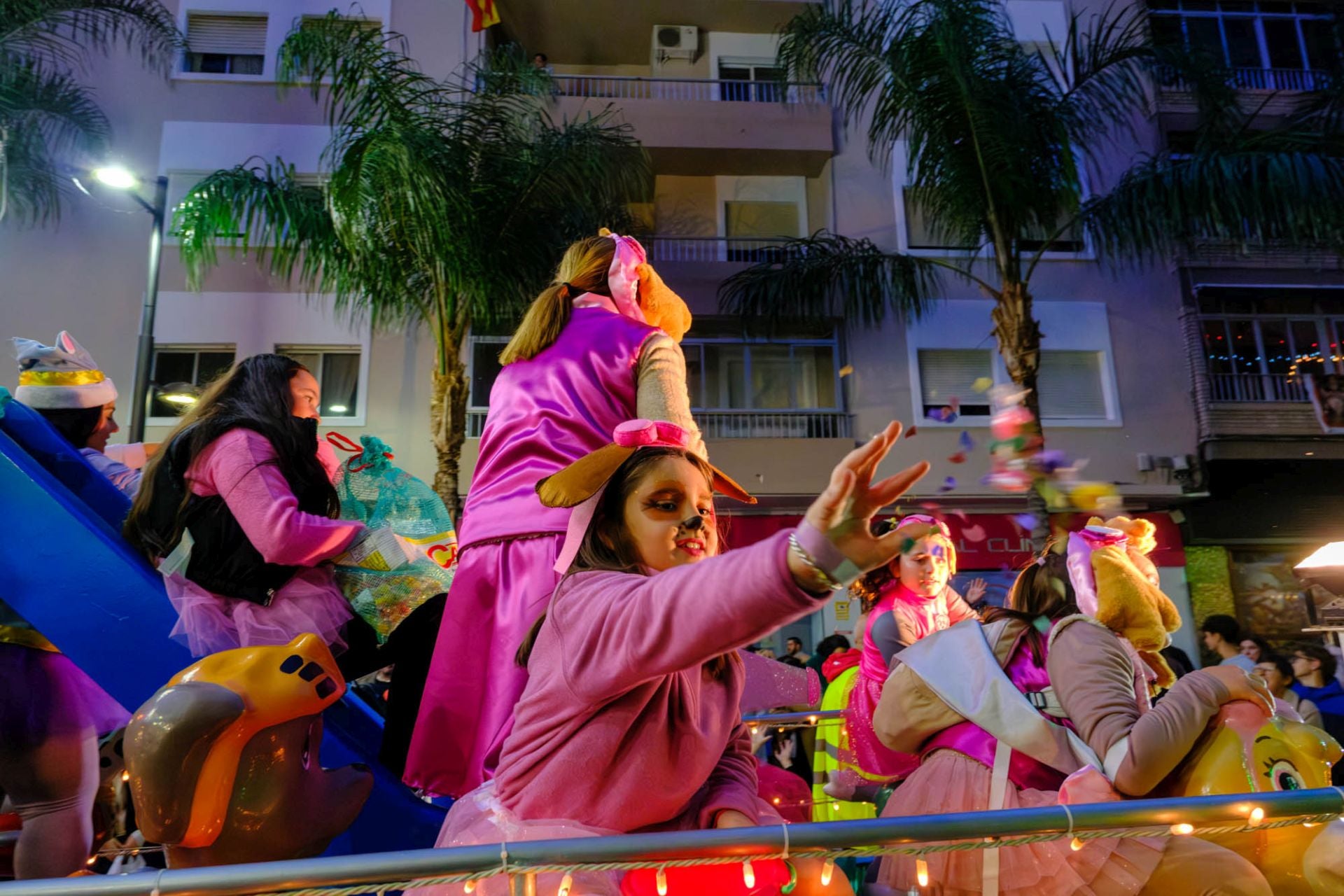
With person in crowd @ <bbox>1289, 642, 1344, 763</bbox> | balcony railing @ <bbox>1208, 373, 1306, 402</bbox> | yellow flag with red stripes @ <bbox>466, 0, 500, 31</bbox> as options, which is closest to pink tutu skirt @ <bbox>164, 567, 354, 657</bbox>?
person in crowd @ <bbox>1289, 642, 1344, 763</bbox>

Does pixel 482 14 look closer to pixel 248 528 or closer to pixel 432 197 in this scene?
pixel 432 197

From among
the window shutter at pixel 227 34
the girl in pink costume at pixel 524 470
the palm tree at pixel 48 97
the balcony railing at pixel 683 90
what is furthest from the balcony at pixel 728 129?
the girl in pink costume at pixel 524 470

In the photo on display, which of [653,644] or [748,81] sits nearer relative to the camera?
[653,644]

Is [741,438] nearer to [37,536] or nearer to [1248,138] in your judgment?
[1248,138]

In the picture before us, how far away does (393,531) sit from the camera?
3.02m

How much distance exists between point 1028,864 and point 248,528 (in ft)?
6.63

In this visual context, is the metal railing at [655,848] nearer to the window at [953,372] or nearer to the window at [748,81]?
the window at [953,372]

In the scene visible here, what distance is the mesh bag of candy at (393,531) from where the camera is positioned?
9.34 ft

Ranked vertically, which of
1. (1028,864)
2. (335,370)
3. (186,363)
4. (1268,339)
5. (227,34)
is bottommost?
(1028,864)

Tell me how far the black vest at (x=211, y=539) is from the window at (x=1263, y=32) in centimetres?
1961

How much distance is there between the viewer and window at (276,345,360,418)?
15.3m

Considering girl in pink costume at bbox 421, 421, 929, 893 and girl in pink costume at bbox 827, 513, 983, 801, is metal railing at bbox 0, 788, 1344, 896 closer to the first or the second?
girl in pink costume at bbox 421, 421, 929, 893

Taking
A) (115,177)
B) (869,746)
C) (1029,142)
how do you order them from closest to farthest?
(869,746)
(115,177)
(1029,142)

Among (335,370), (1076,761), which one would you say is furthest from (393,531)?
(335,370)
